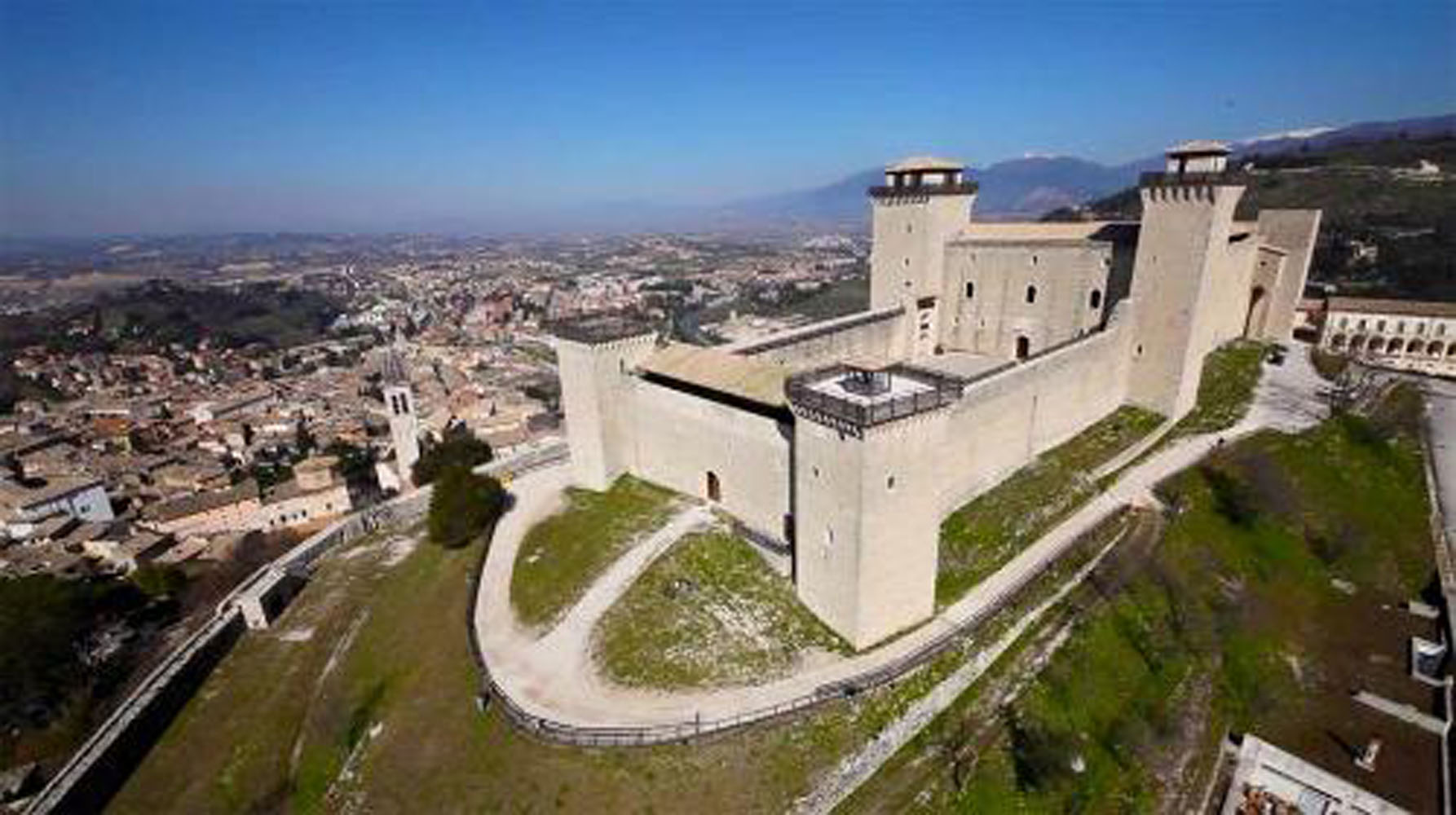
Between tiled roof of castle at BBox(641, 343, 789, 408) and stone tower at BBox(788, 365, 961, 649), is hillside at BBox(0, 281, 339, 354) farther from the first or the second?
stone tower at BBox(788, 365, 961, 649)

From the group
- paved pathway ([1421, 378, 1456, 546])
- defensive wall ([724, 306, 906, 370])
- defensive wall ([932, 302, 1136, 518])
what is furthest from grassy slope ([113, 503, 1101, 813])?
paved pathway ([1421, 378, 1456, 546])

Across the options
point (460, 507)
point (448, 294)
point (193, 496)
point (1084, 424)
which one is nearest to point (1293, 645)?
point (1084, 424)

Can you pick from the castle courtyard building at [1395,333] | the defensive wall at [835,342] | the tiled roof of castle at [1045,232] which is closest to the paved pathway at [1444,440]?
the castle courtyard building at [1395,333]

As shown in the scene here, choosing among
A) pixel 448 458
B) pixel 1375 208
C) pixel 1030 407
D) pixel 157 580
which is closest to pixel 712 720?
pixel 1030 407

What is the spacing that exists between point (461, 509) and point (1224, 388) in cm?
3273

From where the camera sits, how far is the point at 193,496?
52.3 meters

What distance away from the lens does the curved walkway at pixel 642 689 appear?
18156 mm

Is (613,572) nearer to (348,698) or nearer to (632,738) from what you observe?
(632,738)

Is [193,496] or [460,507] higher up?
[460,507]

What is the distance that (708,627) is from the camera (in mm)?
20516

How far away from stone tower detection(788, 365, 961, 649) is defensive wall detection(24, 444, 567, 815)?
2043 centimetres

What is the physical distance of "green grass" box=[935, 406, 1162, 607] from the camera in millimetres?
22500

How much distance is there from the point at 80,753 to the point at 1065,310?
38335 millimetres

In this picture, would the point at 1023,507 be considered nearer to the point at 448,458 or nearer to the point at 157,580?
the point at 448,458
